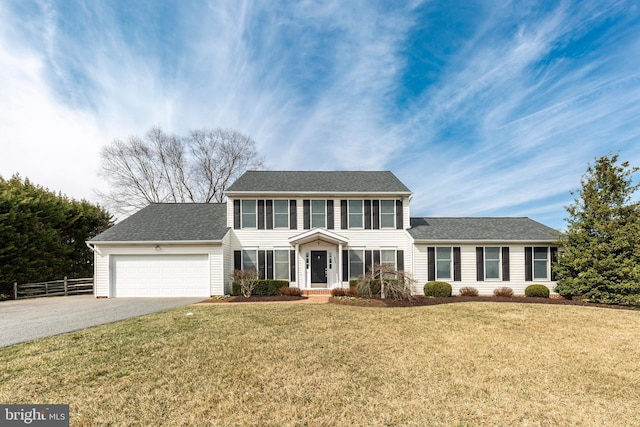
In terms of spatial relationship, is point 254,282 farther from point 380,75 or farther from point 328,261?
point 380,75

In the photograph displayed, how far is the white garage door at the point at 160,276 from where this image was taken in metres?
14.9

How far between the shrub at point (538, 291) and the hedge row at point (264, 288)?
→ 12.4 meters

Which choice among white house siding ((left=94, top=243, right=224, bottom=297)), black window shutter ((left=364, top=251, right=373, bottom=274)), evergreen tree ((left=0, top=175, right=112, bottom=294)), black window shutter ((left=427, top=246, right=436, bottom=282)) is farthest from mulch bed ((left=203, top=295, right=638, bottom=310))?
evergreen tree ((left=0, top=175, right=112, bottom=294))

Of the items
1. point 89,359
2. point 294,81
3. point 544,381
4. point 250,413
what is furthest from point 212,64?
point 544,381

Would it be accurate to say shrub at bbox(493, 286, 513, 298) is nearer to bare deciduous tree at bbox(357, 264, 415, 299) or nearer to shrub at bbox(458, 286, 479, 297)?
shrub at bbox(458, 286, 479, 297)

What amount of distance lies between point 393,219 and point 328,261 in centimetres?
440

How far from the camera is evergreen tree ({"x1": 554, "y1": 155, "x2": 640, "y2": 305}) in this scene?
12.3 meters

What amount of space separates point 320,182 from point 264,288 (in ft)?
22.9

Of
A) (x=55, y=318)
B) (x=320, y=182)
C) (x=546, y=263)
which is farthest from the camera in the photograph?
(x=320, y=182)

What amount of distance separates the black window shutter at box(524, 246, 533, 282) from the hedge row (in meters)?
12.7

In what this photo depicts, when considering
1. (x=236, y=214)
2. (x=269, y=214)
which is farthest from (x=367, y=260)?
(x=236, y=214)

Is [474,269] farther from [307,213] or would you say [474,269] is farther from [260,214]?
[260,214]

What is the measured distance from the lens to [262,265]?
15.8 meters

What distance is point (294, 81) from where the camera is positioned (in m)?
14.5
